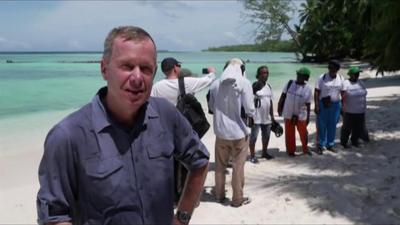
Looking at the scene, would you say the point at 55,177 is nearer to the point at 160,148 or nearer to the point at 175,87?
the point at 160,148

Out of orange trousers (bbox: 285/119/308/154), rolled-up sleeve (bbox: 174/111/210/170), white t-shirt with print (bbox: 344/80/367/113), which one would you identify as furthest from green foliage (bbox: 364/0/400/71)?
rolled-up sleeve (bbox: 174/111/210/170)

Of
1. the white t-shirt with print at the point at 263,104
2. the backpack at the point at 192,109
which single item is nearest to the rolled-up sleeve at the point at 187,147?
the backpack at the point at 192,109

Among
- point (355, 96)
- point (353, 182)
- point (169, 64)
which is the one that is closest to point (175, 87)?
point (169, 64)

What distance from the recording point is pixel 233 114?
5.52m

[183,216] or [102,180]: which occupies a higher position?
[102,180]

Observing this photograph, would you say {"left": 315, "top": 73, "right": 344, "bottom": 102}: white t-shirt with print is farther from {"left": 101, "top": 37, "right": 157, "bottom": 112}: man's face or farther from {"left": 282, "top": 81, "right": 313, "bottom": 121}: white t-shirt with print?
{"left": 101, "top": 37, "right": 157, "bottom": 112}: man's face

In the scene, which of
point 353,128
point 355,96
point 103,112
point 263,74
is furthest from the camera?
point 353,128

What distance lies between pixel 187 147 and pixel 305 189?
14.6 ft

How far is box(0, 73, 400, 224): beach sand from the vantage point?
527 cm

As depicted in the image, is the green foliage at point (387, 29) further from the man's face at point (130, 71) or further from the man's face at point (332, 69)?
the man's face at point (130, 71)

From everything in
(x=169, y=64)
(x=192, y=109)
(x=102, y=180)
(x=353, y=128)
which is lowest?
(x=353, y=128)

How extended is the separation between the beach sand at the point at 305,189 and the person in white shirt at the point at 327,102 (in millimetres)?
378

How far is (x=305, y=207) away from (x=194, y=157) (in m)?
3.81

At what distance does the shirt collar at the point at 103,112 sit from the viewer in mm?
1730
